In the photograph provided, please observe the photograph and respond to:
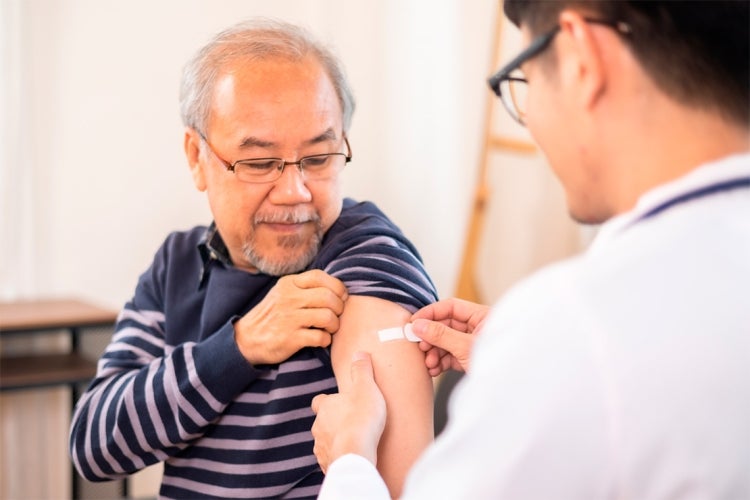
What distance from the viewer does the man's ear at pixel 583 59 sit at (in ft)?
2.83

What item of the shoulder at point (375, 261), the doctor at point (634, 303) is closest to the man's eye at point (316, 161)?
the shoulder at point (375, 261)

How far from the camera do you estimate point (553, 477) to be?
30.2 inches

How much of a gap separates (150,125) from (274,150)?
232 cm

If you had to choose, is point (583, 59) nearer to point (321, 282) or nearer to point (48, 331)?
point (321, 282)

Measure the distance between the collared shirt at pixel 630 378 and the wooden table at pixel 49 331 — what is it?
8.07 feet

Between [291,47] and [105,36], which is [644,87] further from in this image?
[105,36]

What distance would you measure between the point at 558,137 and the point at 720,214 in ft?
0.65

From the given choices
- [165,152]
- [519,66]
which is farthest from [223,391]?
[165,152]

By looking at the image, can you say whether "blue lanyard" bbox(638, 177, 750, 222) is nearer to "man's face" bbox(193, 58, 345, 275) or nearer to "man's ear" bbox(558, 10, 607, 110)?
"man's ear" bbox(558, 10, 607, 110)

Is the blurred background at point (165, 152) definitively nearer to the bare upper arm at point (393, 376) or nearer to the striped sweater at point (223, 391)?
the striped sweater at point (223, 391)

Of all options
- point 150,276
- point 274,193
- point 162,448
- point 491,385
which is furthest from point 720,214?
point 150,276

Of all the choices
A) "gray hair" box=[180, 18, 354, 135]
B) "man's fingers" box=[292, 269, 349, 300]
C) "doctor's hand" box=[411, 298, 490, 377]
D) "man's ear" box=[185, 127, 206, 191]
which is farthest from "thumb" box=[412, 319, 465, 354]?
"man's ear" box=[185, 127, 206, 191]

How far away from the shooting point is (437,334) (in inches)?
54.0

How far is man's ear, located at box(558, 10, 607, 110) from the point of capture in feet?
2.83
